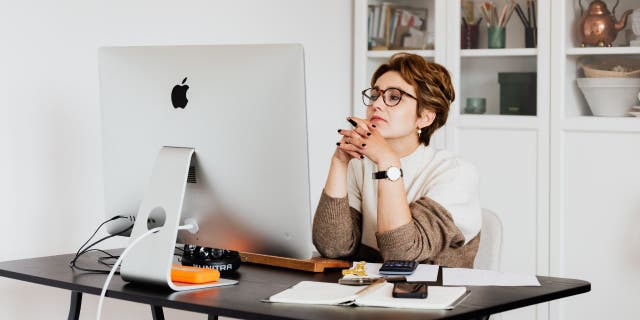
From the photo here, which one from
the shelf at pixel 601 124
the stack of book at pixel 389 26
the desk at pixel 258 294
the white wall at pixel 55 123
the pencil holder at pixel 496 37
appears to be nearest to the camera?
the desk at pixel 258 294

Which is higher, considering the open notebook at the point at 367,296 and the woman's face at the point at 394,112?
the woman's face at the point at 394,112

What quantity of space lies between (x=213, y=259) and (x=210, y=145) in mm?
331

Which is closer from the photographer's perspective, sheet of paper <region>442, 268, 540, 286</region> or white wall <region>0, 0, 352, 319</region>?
sheet of paper <region>442, 268, 540, 286</region>

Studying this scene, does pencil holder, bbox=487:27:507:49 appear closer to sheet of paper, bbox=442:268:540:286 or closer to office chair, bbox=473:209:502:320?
office chair, bbox=473:209:502:320

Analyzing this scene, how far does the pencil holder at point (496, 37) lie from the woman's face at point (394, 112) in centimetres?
156

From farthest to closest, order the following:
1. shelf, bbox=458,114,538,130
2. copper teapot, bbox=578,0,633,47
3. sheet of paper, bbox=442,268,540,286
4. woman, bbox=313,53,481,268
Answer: shelf, bbox=458,114,538,130
copper teapot, bbox=578,0,633,47
woman, bbox=313,53,481,268
sheet of paper, bbox=442,268,540,286

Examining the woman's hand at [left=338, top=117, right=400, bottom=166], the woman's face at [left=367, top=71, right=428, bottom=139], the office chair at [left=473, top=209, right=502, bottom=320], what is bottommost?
the office chair at [left=473, top=209, right=502, bottom=320]

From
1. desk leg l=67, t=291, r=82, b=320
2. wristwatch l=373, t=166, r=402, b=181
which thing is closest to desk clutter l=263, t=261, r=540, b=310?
wristwatch l=373, t=166, r=402, b=181

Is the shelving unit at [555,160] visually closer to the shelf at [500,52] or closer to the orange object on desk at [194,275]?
the shelf at [500,52]

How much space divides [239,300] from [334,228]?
592mm

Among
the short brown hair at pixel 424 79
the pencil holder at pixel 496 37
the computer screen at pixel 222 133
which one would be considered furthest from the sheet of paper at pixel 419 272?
the pencil holder at pixel 496 37

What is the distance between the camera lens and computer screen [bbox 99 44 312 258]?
1.84 metres

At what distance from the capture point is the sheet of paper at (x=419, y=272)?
2010 mm

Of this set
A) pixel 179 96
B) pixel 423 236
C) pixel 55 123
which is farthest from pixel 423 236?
pixel 55 123
